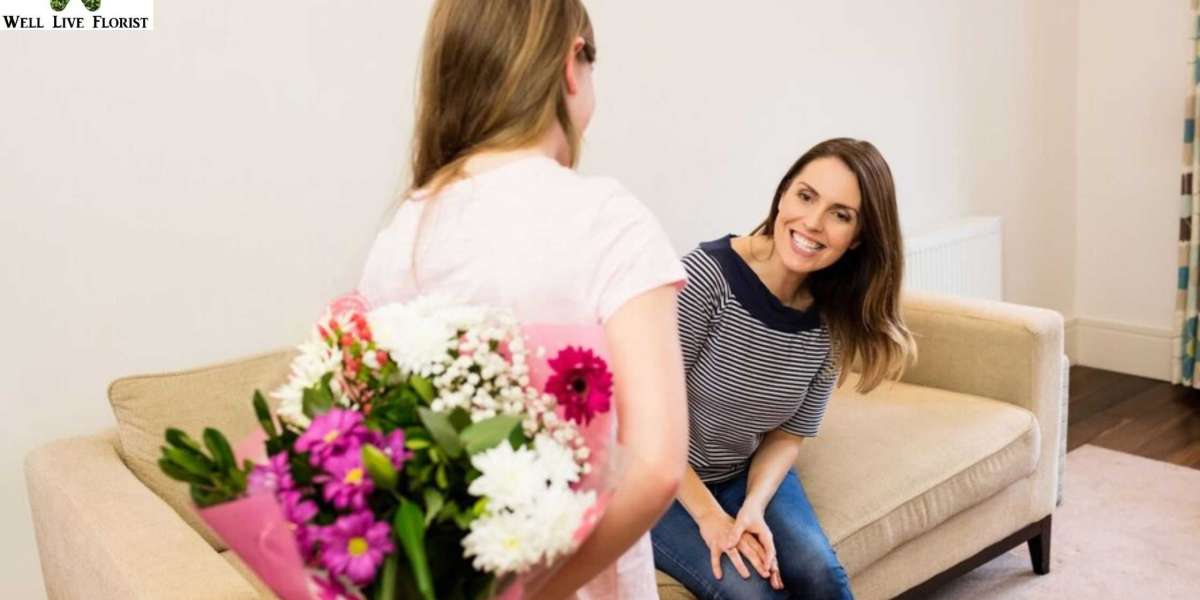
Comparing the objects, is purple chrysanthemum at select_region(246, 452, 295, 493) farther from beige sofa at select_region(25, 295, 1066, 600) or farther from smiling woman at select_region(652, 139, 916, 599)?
smiling woman at select_region(652, 139, 916, 599)

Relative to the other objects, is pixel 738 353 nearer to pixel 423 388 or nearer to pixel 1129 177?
pixel 423 388

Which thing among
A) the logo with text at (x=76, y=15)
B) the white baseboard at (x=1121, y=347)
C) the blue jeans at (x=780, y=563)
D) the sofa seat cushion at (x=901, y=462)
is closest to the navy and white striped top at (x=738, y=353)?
the blue jeans at (x=780, y=563)

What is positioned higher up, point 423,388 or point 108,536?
point 423,388

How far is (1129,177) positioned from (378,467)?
162 inches

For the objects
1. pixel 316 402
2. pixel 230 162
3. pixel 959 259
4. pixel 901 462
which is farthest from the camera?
pixel 959 259

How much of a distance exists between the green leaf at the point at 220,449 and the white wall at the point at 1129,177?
4037mm

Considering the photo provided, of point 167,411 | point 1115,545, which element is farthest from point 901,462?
point 167,411

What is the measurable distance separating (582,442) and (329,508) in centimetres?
20

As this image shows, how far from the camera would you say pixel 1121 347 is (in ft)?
14.7

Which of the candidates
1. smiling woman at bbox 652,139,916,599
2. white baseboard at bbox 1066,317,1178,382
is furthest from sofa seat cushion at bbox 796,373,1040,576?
white baseboard at bbox 1066,317,1178,382

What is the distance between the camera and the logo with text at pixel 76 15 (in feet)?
6.83

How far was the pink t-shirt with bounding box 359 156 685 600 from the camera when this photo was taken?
1055 millimetres

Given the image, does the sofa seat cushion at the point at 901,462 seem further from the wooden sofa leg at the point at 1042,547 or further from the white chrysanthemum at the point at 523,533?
the white chrysanthemum at the point at 523,533

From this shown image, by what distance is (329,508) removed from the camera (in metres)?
0.86
